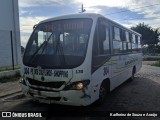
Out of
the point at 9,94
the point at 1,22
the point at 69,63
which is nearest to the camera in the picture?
the point at 69,63

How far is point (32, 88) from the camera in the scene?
6820 millimetres

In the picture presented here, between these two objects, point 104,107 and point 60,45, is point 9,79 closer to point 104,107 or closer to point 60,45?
point 104,107

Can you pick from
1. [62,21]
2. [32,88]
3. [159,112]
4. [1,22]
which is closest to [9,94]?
[32,88]

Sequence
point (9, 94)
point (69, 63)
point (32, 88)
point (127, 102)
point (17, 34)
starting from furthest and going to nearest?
point (17, 34) → point (9, 94) → point (127, 102) → point (32, 88) → point (69, 63)

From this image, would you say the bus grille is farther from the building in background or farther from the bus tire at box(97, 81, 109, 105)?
the building in background

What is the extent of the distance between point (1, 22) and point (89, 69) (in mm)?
13719

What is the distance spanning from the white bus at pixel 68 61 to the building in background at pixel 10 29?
9.73 metres

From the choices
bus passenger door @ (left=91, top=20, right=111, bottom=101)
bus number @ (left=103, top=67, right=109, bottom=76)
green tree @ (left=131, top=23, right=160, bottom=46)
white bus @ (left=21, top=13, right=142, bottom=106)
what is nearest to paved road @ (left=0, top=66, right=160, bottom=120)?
white bus @ (left=21, top=13, right=142, bottom=106)

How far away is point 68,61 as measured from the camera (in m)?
6.40

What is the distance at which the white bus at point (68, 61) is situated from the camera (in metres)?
6.27

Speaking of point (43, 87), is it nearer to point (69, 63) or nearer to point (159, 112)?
point (69, 63)

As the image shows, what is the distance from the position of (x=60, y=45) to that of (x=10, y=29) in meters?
13.5

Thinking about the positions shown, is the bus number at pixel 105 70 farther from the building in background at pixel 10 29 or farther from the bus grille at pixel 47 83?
the building in background at pixel 10 29

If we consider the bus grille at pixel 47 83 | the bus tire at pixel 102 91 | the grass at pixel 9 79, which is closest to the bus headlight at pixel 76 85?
the bus grille at pixel 47 83
